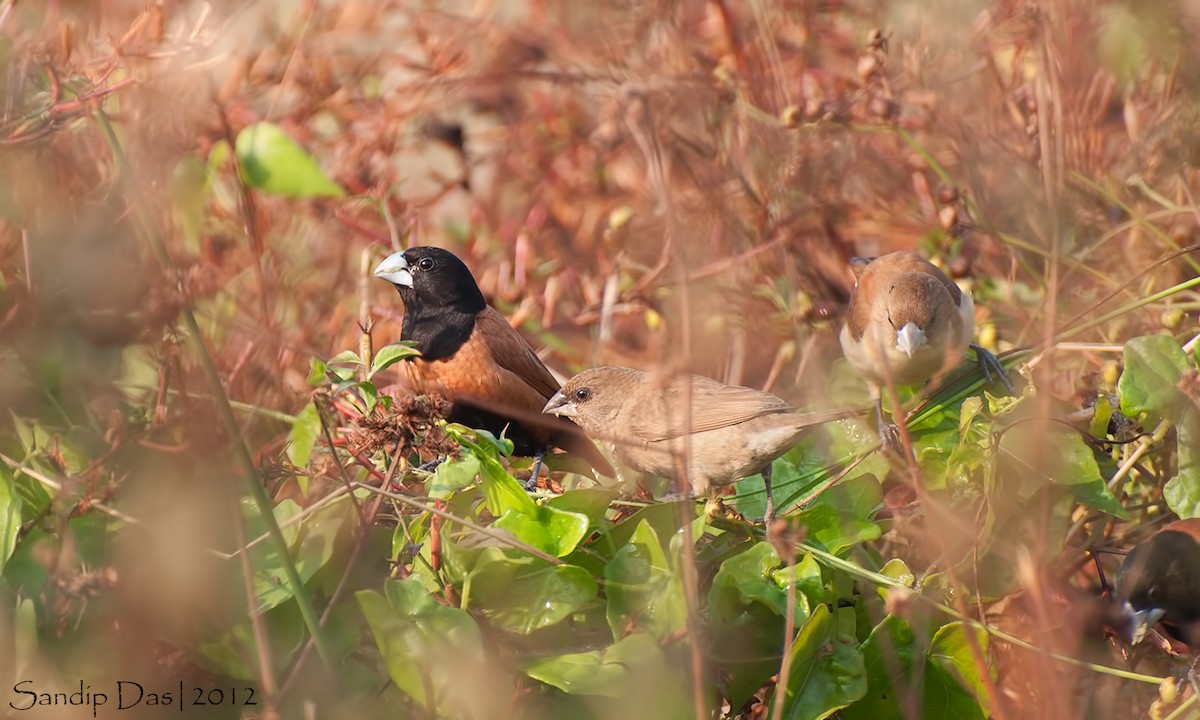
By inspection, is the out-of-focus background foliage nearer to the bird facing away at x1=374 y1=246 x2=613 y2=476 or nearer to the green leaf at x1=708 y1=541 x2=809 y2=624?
the green leaf at x1=708 y1=541 x2=809 y2=624

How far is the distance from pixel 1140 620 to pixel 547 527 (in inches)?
49.1

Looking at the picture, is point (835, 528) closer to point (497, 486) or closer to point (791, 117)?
point (497, 486)

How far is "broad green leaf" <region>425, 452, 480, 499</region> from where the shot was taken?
90.9 inches

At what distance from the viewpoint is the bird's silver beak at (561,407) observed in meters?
3.79

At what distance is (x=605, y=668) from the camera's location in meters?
2.09

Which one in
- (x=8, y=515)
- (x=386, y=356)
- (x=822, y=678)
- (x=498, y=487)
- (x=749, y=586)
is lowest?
(x=822, y=678)

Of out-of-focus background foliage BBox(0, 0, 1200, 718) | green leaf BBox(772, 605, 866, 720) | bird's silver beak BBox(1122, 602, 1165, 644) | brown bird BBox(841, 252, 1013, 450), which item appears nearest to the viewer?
out-of-focus background foliage BBox(0, 0, 1200, 718)

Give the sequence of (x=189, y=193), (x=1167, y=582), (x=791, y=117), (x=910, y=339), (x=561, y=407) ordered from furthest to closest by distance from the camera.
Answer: (x=791, y=117) < (x=561, y=407) < (x=910, y=339) < (x=1167, y=582) < (x=189, y=193)

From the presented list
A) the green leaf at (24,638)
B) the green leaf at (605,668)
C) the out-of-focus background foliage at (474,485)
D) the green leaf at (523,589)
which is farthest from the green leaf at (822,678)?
the green leaf at (24,638)

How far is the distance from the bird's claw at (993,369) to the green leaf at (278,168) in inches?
61.8

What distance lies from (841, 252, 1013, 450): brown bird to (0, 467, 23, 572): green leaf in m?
1.98

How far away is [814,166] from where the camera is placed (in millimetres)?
5004

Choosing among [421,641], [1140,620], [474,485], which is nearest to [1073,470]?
[1140,620]

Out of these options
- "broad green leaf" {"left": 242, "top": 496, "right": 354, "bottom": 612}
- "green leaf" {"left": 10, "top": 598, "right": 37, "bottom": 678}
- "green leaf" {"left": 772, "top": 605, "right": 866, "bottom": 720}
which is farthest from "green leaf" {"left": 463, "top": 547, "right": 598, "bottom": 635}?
"green leaf" {"left": 10, "top": 598, "right": 37, "bottom": 678}
